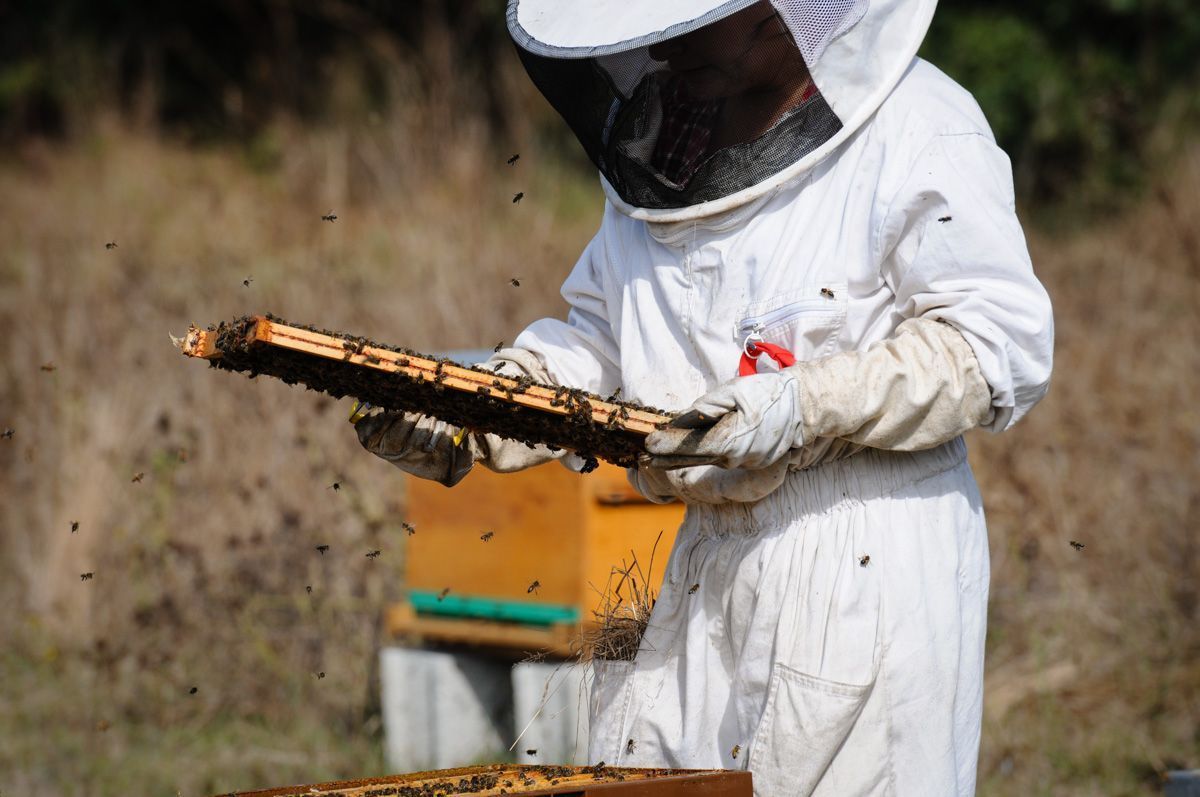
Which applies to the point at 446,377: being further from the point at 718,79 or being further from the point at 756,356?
the point at 718,79

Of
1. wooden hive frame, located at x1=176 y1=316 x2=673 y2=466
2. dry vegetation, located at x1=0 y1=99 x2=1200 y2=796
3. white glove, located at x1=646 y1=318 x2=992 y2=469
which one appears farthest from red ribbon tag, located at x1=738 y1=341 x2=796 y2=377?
dry vegetation, located at x1=0 y1=99 x2=1200 y2=796

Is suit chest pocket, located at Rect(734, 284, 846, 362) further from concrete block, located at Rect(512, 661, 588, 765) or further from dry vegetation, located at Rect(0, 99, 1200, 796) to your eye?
dry vegetation, located at Rect(0, 99, 1200, 796)

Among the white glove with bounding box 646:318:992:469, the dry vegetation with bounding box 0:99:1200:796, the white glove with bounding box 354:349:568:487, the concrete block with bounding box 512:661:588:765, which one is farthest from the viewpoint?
the dry vegetation with bounding box 0:99:1200:796

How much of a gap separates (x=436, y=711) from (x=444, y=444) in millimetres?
3038

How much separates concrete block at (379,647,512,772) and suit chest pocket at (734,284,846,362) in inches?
135

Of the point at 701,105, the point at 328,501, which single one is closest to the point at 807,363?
the point at 701,105

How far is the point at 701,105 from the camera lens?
249cm

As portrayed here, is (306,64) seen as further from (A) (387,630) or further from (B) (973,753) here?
(B) (973,753)

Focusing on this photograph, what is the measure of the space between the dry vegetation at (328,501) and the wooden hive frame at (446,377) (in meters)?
3.12

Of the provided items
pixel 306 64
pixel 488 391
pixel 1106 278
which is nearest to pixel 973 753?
pixel 488 391

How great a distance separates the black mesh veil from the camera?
2367 mm

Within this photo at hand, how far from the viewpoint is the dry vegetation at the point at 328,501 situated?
537cm

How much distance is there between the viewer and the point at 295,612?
6512mm

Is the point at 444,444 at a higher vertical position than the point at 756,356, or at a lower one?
lower
